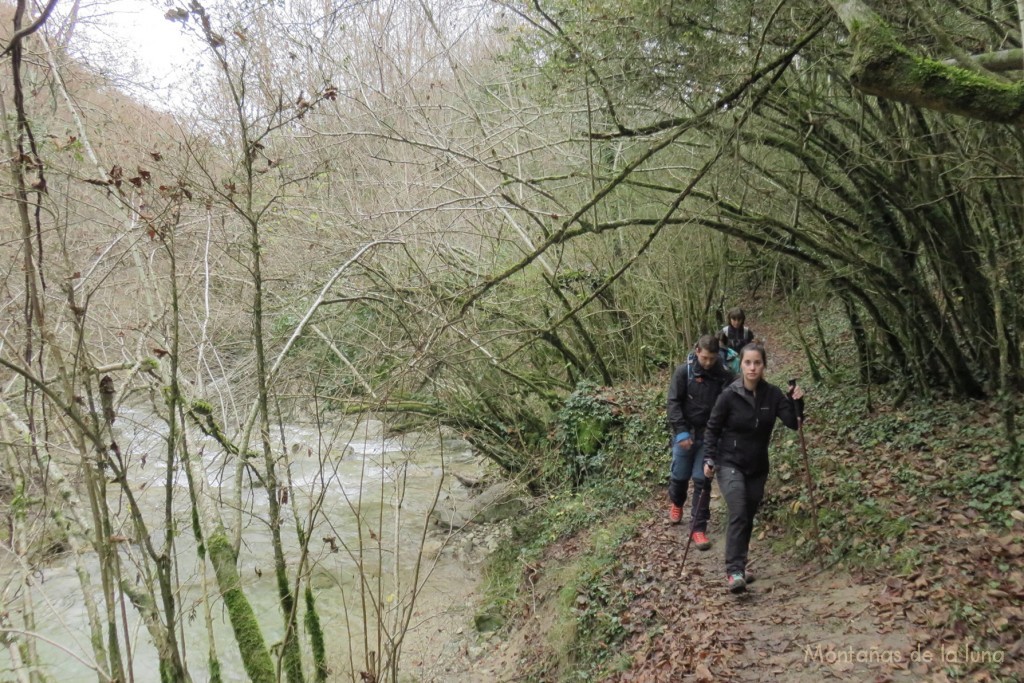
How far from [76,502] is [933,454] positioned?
22.8 ft

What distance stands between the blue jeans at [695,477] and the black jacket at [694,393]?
19cm

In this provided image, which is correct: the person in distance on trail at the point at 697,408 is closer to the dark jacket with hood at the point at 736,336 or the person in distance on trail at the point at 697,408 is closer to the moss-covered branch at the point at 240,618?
the dark jacket with hood at the point at 736,336

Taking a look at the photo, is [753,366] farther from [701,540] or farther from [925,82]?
[925,82]

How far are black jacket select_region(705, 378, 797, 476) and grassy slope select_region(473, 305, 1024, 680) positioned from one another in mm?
1247

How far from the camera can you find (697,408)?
640 centimetres

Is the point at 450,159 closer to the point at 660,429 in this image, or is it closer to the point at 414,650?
the point at 660,429

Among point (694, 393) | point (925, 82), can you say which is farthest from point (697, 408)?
point (925, 82)

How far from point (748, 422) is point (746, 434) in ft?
0.31

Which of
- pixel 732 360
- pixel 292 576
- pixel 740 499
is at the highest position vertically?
pixel 732 360

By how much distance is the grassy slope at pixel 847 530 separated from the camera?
4543 mm

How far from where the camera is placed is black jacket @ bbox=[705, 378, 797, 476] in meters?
5.23

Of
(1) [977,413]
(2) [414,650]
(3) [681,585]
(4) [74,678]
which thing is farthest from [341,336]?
(1) [977,413]

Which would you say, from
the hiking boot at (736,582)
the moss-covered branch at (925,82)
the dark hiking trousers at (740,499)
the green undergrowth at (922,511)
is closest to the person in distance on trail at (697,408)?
the green undergrowth at (922,511)

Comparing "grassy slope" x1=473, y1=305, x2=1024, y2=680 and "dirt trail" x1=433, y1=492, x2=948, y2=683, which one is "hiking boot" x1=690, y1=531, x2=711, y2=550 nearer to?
"dirt trail" x1=433, y1=492, x2=948, y2=683
